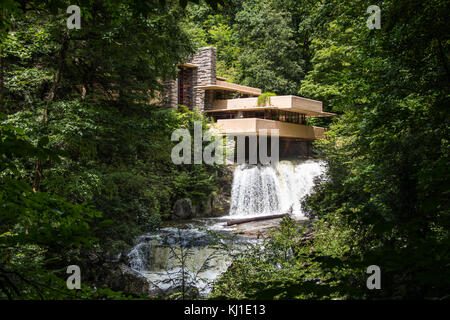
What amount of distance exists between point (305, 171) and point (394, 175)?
1375 cm

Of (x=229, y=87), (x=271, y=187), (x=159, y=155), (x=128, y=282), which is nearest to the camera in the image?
(x=128, y=282)

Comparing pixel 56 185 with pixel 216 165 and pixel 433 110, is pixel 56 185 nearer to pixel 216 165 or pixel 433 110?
pixel 433 110

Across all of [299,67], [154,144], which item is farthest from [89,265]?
[299,67]

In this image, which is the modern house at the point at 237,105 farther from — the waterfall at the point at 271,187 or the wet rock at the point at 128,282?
the wet rock at the point at 128,282

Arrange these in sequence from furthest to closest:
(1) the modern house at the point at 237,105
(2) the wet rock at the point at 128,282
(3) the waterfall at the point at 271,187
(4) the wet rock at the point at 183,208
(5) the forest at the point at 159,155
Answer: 1. (1) the modern house at the point at 237,105
2. (3) the waterfall at the point at 271,187
3. (4) the wet rock at the point at 183,208
4. (2) the wet rock at the point at 128,282
5. (5) the forest at the point at 159,155

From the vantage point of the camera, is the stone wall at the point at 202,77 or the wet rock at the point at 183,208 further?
the stone wall at the point at 202,77

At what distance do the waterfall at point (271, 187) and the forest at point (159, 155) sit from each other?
167 inches

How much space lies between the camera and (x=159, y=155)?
423 inches

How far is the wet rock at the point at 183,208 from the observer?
1719 cm

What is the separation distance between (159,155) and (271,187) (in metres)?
9.65

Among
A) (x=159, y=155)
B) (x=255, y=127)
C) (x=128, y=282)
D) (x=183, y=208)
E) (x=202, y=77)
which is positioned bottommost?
(x=128, y=282)

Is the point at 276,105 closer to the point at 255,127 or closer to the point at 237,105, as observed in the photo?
the point at 255,127

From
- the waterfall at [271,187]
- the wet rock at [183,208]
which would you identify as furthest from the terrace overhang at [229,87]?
the wet rock at [183,208]

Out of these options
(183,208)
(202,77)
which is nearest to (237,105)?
(202,77)
